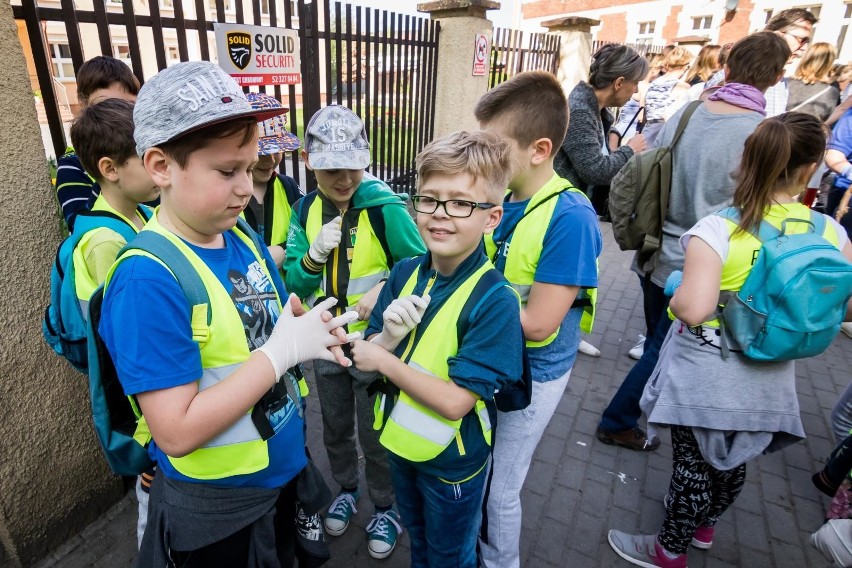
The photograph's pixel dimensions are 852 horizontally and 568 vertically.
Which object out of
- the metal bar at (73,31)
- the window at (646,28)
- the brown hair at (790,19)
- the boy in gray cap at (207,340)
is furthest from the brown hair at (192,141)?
the window at (646,28)

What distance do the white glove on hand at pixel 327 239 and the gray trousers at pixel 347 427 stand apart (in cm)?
55

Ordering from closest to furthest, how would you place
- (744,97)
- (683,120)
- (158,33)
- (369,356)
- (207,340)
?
(207,340), (369,356), (744,97), (683,120), (158,33)

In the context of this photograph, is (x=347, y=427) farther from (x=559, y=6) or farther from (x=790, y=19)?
(x=559, y=6)

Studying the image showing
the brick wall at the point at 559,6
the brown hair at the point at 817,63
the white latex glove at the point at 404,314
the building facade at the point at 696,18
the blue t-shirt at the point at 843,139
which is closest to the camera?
the white latex glove at the point at 404,314

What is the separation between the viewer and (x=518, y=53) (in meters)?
8.10

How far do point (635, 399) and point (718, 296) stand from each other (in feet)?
4.45

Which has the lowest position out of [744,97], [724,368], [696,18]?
[724,368]

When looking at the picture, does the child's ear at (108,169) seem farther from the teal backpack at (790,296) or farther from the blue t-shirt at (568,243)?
the teal backpack at (790,296)

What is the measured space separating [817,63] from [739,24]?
2615 cm

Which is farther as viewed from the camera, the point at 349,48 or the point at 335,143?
the point at 349,48

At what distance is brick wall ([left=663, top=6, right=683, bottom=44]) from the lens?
1045 inches

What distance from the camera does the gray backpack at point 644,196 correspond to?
111 inches

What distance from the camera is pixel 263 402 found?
4.60 ft

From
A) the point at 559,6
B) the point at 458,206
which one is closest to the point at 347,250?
the point at 458,206
